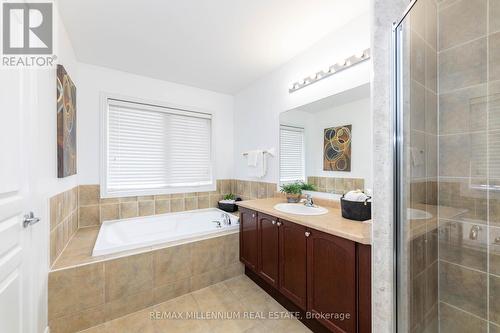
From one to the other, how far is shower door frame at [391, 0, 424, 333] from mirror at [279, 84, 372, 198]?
0.58m

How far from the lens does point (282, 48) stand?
7.07 feet

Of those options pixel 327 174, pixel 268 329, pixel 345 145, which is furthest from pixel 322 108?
pixel 268 329

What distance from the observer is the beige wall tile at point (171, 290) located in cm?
190

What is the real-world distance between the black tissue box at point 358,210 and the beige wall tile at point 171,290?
161 cm

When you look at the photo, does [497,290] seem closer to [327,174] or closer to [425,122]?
[425,122]

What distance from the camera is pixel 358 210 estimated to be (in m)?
1.53

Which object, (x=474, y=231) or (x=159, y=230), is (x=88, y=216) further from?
(x=474, y=231)

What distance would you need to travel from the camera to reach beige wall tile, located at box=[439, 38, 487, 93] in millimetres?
1109

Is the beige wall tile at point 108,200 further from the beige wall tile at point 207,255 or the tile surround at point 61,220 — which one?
the beige wall tile at point 207,255

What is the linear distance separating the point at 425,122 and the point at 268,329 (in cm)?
179

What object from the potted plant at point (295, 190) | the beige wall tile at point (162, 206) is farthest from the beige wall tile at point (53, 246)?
the potted plant at point (295, 190)

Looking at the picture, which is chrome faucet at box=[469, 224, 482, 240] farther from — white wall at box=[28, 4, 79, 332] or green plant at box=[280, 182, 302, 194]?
white wall at box=[28, 4, 79, 332]

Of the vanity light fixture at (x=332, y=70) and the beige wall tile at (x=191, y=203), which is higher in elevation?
the vanity light fixture at (x=332, y=70)

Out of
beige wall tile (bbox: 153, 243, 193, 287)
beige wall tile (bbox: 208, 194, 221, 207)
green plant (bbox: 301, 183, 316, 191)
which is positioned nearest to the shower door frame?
green plant (bbox: 301, 183, 316, 191)
